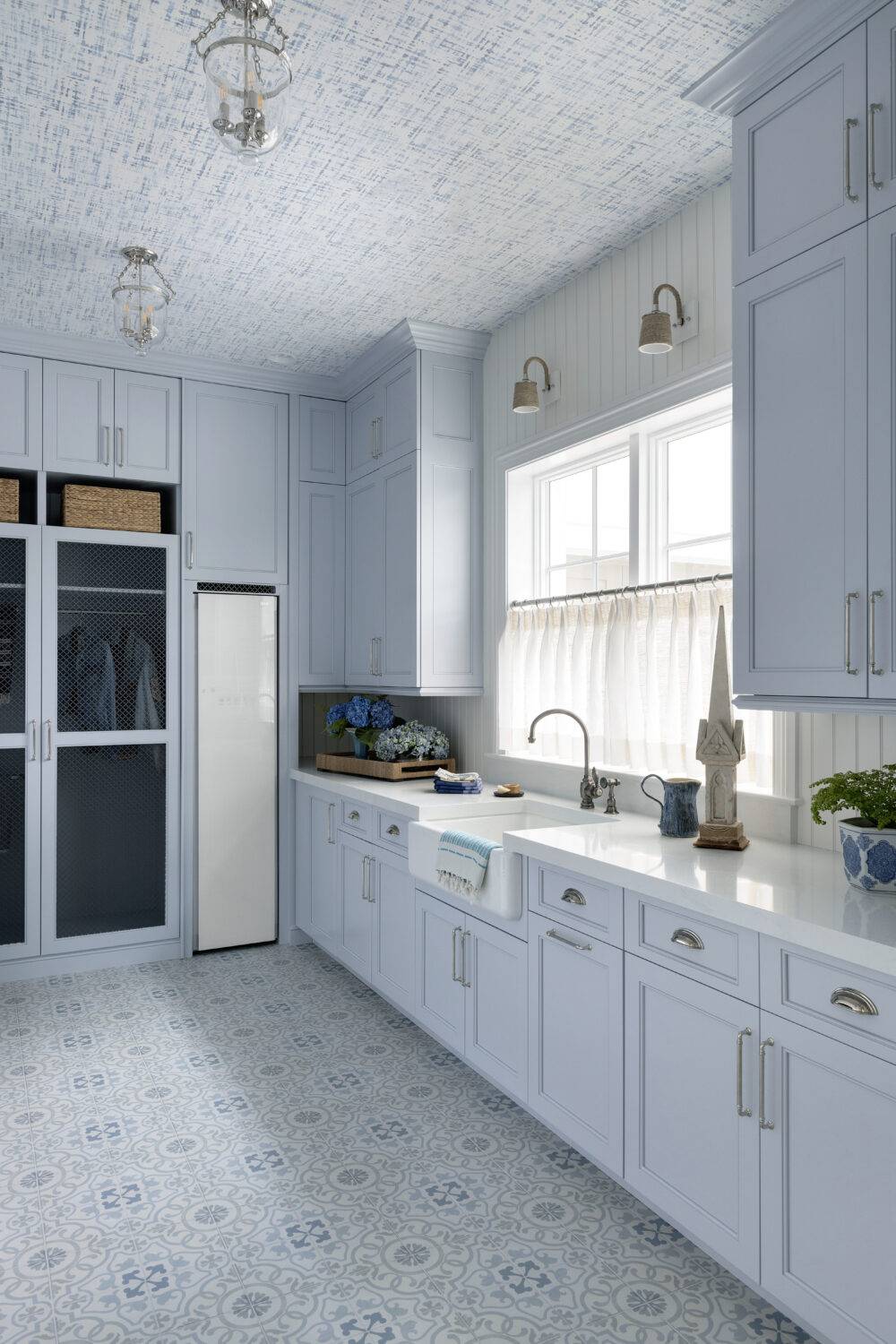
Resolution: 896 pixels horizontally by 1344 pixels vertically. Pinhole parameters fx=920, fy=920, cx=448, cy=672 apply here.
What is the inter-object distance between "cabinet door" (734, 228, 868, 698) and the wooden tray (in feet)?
6.55

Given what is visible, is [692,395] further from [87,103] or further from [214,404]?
[214,404]

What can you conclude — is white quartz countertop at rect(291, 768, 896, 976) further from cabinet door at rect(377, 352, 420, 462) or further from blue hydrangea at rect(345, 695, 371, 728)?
cabinet door at rect(377, 352, 420, 462)

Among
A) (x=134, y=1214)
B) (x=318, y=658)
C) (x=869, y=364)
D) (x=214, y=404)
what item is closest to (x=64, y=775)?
(x=318, y=658)

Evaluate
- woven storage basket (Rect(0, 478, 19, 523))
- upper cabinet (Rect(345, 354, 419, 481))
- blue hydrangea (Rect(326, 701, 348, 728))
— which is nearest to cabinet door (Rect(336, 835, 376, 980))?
blue hydrangea (Rect(326, 701, 348, 728))

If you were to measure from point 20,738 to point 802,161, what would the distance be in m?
3.56

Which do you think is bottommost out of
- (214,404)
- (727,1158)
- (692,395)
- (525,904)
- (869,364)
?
(727,1158)

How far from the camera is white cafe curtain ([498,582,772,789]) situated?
Result: 283 cm

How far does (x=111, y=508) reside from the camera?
4117mm

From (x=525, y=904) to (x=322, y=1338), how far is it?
112 cm

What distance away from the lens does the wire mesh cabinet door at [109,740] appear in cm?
403

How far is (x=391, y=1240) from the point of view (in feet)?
7.12

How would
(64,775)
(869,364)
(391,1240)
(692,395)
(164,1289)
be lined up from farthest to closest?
1. (64,775)
2. (692,395)
3. (391,1240)
4. (164,1289)
5. (869,364)

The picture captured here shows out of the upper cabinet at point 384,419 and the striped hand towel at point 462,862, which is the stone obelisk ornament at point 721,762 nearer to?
the striped hand towel at point 462,862

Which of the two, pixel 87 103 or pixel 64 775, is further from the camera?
pixel 64 775
